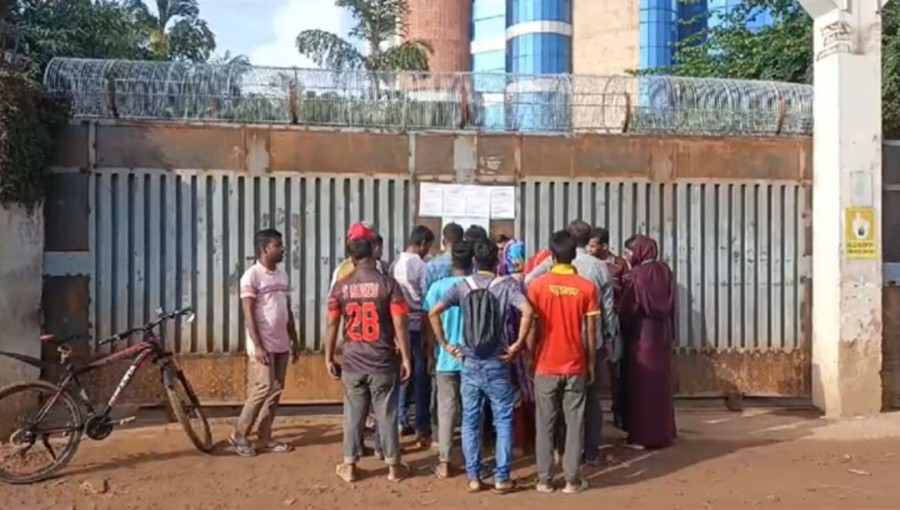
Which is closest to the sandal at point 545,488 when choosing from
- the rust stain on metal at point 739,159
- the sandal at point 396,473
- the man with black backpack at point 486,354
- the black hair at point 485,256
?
the man with black backpack at point 486,354

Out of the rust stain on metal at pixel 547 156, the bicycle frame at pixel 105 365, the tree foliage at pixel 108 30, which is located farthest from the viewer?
the tree foliage at pixel 108 30

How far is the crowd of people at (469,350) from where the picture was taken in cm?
622

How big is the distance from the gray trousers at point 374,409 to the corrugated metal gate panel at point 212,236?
2074 millimetres

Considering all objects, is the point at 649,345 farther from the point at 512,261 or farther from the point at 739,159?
the point at 739,159

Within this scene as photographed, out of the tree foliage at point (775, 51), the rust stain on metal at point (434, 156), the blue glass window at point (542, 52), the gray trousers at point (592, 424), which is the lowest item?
Result: the gray trousers at point (592, 424)

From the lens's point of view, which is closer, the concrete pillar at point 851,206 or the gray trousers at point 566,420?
the gray trousers at point 566,420

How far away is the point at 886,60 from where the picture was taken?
38.2 ft

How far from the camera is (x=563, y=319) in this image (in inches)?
246

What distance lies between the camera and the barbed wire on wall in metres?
8.25

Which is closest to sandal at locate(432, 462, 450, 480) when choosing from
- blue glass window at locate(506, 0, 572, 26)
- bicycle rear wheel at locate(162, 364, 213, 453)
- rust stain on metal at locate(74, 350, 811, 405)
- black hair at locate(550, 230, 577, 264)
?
black hair at locate(550, 230, 577, 264)

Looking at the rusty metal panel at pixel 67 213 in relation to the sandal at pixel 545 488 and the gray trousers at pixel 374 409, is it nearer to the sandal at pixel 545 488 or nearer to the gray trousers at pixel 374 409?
the gray trousers at pixel 374 409

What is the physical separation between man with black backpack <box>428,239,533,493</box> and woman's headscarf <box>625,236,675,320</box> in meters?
1.44

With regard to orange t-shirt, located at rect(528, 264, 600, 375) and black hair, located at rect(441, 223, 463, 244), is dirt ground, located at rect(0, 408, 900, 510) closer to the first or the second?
orange t-shirt, located at rect(528, 264, 600, 375)

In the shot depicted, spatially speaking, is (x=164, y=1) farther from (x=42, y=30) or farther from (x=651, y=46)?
(x=651, y=46)
